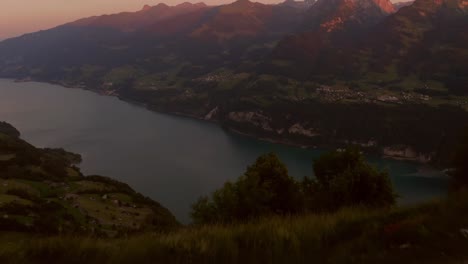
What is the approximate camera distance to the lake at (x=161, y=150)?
67.0 meters

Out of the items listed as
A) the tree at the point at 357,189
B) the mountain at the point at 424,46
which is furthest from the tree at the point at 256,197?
the mountain at the point at 424,46

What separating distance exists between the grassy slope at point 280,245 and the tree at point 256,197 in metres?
8.71

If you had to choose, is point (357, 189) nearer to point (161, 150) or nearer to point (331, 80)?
point (161, 150)

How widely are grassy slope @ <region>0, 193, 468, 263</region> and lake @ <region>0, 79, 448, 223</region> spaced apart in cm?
4053

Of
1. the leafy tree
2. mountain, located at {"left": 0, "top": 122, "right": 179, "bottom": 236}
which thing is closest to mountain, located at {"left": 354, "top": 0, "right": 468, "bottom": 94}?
mountain, located at {"left": 0, "top": 122, "right": 179, "bottom": 236}

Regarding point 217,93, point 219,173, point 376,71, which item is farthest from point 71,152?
point 376,71

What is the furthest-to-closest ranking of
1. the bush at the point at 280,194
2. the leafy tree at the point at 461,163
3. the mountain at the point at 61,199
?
1. the mountain at the point at 61,199
2. the bush at the point at 280,194
3. the leafy tree at the point at 461,163

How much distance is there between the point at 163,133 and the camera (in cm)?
10981

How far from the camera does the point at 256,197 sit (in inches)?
634

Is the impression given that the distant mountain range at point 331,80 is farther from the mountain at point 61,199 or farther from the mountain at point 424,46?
the mountain at point 61,199

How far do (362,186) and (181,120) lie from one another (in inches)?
4660

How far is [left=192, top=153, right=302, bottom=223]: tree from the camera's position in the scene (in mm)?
15328

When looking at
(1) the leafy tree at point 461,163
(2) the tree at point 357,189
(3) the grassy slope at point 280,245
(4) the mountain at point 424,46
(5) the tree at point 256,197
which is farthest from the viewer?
(4) the mountain at point 424,46

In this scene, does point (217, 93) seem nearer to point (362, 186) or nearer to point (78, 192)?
→ point (78, 192)
